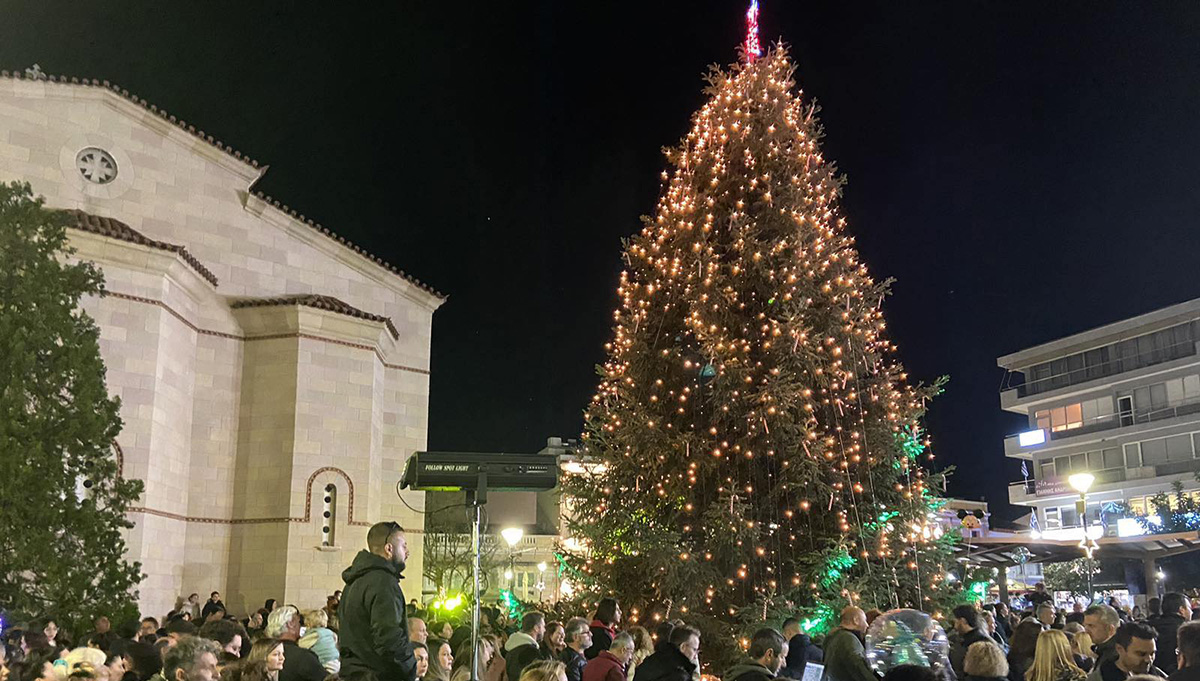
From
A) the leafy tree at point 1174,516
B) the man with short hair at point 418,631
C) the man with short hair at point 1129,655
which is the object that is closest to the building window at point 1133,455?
the leafy tree at point 1174,516

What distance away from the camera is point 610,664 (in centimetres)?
714

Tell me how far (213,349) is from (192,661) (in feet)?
63.2

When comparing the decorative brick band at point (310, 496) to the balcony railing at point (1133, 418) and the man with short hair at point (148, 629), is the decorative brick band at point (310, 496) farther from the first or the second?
the balcony railing at point (1133, 418)

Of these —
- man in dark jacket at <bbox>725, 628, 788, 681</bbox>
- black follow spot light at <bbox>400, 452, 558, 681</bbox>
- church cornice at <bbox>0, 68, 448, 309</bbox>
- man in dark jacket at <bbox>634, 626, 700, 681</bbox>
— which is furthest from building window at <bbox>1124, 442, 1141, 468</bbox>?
man in dark jacket at <bbox>634, 626, 700, 681</bbox>

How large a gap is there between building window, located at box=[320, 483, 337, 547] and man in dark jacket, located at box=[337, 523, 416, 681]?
17.6 m

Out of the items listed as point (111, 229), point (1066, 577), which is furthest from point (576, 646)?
point (1066, 577)

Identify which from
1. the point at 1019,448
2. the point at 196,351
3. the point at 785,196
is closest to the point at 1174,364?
the point at 1019,448

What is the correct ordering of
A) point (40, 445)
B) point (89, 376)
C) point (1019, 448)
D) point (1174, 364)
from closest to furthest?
point (40, 445)
point (89, 376)
point (1174, 364)
point (1019, 448)

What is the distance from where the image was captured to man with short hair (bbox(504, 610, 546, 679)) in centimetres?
805

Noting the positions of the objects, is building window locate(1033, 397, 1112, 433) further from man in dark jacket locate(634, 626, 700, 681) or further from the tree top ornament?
man in dark jacket locate(634, 626, 700, 681)

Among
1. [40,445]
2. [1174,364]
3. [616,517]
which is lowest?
[616,517]

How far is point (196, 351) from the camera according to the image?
23656mm

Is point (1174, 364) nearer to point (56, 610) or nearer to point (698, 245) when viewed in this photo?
point (698, 245)

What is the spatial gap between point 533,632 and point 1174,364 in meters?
47.2
